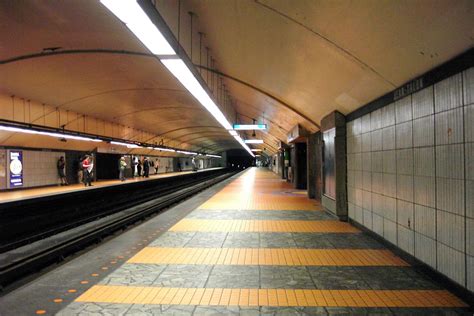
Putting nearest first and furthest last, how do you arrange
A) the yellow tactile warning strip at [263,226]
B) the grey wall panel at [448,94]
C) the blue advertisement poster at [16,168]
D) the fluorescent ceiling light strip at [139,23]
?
1. the fluorescent ceiling light strip at [139,23]
2. the grey wall panel at [448,94]
3. the yellow tactile warning strip at [263,226]
4. the blue advertisement poster at [16,168]

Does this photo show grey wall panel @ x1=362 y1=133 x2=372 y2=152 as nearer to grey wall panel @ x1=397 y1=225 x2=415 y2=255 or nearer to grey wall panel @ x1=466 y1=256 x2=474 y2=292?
grey wall panel @ x1=397 y1=225 x2=415 y2=255

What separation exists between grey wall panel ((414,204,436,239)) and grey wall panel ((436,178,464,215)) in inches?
9.3

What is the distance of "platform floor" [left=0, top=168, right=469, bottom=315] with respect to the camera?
3.69 meters

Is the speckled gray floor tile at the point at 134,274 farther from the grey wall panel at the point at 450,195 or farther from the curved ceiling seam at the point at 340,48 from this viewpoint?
the curved ceiling seam at the point at 340,48

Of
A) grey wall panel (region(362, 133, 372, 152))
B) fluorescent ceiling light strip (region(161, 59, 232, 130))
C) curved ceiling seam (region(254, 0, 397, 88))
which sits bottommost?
grey wall panel (region(362, 133, 372, 152))

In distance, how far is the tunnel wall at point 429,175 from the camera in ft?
12.1

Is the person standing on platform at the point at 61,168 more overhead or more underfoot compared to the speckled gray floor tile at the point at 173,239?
more overhead

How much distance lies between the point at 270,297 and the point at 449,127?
272 cm

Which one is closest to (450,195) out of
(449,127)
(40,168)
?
(449,127)

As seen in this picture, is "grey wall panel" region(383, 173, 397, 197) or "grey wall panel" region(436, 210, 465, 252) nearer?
"grey wall panel" region(436, 210, 465, 252)

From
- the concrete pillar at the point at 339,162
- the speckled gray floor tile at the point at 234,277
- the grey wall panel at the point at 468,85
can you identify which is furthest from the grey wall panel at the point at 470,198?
the concrete pillar at the point at 339,162

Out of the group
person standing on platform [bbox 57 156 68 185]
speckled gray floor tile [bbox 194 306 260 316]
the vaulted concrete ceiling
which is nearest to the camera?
speckled gray floor tile [bbox 194 306 260 316]

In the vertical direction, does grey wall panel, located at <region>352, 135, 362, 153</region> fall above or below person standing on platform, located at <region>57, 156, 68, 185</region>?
above

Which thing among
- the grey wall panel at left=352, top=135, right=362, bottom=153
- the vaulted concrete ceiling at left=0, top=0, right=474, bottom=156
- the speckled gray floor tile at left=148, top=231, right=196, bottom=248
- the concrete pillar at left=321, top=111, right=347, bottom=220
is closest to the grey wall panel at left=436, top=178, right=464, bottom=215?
the vaulted concrete ceiling at left=0, top=0, right=474, bottom=156
